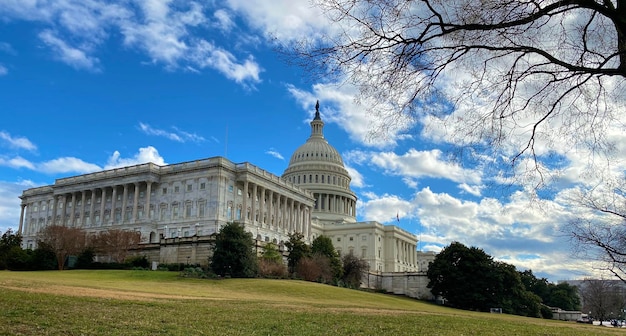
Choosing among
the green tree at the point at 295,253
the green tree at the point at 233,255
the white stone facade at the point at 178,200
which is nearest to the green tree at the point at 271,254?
the green tree at the point at 295,253

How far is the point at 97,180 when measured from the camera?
105 meters

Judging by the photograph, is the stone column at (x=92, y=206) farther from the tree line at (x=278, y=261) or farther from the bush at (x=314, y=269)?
the bush at (x=314, y=269)

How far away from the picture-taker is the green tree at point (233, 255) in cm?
6091

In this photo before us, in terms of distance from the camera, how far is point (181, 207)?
318ft

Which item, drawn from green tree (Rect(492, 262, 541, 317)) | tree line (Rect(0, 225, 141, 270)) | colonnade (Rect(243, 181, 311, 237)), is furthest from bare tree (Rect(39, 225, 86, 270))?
green tree (Rect(492, 262, 541, 317))

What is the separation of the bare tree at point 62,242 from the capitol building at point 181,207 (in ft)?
27.9

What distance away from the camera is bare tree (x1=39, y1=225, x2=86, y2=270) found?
71.4 metres

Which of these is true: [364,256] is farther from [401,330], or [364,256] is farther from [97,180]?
[401,330]

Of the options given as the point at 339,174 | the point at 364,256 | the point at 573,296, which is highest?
the point at 339,174

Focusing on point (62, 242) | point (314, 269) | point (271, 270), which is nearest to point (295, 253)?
point (314, 269)

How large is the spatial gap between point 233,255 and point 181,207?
1528 inches

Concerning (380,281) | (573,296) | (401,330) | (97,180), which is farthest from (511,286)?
(97,180)

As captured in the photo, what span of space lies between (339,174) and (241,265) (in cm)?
9678

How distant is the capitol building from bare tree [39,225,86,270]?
8500 millimetres
